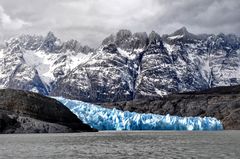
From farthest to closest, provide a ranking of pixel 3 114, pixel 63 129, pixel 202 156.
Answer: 1. pixel 63 129
2. pixel 3 114
3. pixel 202 156

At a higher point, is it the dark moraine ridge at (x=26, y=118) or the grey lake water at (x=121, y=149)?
the dark moraine ridge at (x=26, y=118)

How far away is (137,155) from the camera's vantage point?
2840 inches

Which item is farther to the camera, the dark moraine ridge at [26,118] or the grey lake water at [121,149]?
the dark moraine ridge at [26,118]

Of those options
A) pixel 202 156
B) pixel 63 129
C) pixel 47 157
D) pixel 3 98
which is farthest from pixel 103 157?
pixel 3 98

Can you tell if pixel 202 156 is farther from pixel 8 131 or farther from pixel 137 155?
pixel 8 131

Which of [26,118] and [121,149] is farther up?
[26,118]

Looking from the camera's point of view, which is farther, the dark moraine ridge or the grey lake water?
the dark moraine ridge

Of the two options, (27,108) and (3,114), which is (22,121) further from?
(27,108)

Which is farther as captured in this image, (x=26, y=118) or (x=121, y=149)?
(x=26, y=118)

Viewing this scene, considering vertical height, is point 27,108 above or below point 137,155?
above

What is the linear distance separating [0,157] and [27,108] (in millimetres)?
123080

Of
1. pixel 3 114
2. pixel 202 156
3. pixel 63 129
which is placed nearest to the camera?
pixel 202 156

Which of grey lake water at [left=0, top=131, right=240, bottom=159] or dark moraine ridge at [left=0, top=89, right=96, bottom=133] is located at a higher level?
dark moraine ridge at [left=0, top=89, right=96, bottom=133]

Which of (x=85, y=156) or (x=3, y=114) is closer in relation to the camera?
(x=85, y=156)
